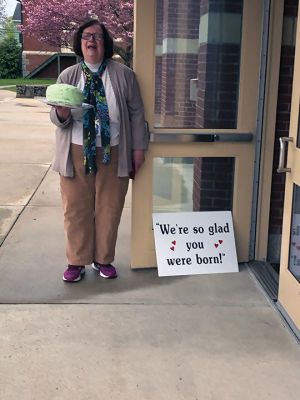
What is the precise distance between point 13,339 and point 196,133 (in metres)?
1.97

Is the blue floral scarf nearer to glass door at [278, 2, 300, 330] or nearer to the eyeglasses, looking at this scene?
the eyeglasses

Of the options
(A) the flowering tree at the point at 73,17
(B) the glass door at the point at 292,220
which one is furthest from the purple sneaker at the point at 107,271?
(A) the flowering tree at the point at 73,17

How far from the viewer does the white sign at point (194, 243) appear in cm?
439

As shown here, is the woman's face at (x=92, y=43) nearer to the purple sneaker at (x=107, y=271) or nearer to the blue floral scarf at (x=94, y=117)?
the blue floral scarf at (x=94, y=117)

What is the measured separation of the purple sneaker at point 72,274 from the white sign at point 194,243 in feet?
1.97

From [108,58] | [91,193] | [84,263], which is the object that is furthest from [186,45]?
[84,263]

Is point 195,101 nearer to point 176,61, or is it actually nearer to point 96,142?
point 176,61

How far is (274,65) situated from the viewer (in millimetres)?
4297

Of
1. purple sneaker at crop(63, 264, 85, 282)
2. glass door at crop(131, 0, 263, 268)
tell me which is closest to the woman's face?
glass door at crop(131, 0, 263, 268)

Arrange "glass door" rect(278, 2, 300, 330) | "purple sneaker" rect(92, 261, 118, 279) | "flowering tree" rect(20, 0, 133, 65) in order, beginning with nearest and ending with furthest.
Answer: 1. "glass door" rect(278, 2, 300, 330)
2. "purple sneaker" rect(92, 261, 118, 279)
3. "flowering tree" rect(20, 0, 133, 65)

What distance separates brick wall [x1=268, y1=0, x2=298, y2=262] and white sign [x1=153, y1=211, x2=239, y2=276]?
382 millimetres

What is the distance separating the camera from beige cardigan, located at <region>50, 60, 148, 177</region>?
3.95 m

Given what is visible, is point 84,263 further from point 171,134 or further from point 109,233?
point 171,134

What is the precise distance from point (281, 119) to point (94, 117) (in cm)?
150
